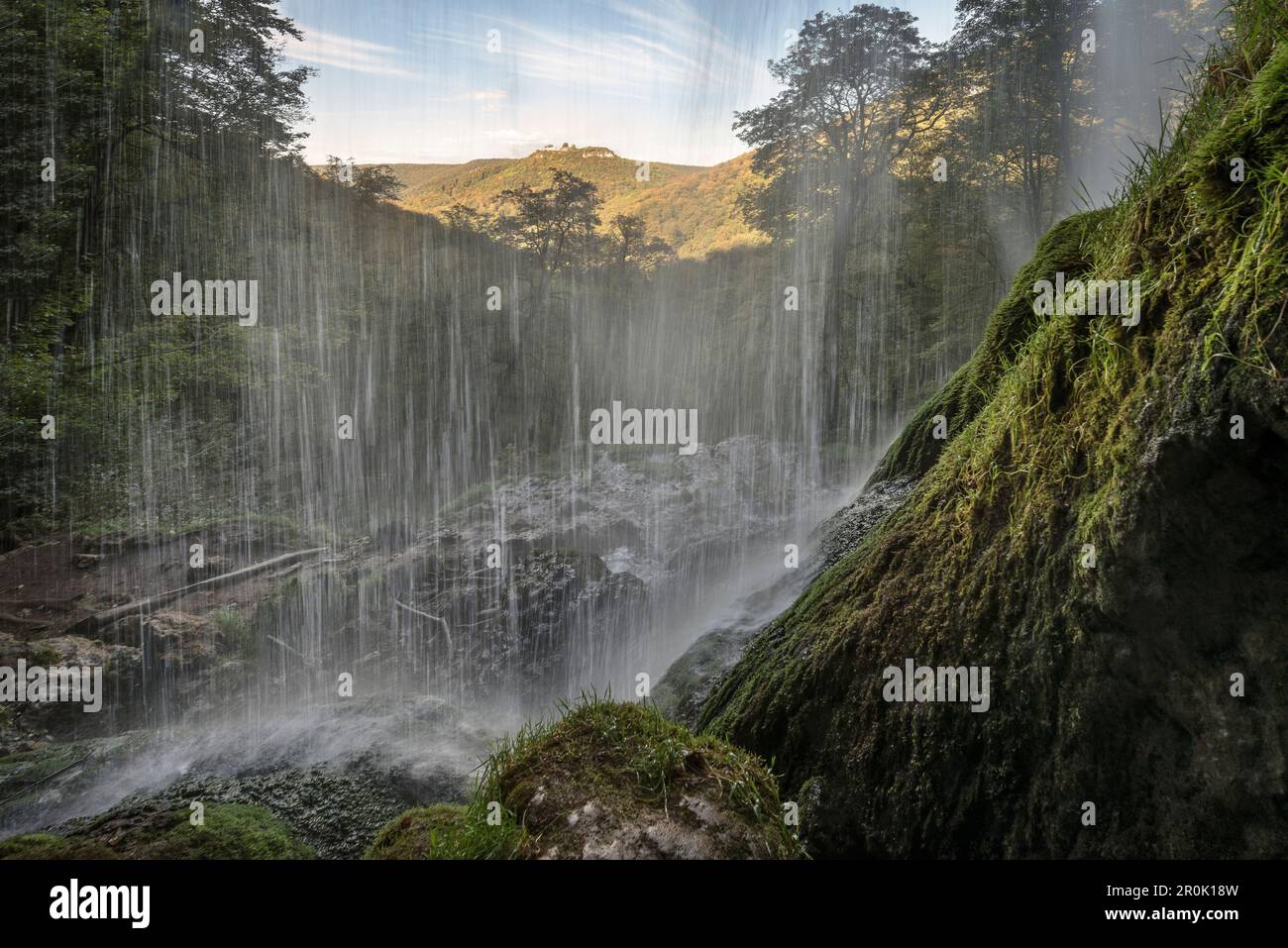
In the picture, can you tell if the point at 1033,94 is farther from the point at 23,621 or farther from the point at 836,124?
the point at 23,621

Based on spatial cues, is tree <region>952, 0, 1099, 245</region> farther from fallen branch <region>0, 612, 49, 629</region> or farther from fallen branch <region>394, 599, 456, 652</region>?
fallen branch <region>0, 612, 49, 629</region>

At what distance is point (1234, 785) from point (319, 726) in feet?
31.2

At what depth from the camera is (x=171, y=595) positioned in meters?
10.9

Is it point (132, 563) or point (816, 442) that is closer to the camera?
point (132, 563)

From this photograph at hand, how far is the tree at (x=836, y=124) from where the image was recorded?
17.4 m

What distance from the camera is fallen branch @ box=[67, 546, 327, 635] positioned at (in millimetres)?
9896

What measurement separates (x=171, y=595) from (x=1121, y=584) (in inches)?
547

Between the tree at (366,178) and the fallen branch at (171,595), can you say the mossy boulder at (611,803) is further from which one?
the tree at (366,178)

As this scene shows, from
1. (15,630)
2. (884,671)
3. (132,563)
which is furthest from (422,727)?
(132,563)

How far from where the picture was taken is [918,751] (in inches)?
112

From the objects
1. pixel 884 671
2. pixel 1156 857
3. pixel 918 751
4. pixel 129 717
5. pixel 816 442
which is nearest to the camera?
pixel 1156 857

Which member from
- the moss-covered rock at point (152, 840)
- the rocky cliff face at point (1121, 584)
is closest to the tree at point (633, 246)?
the rocky cliff face at point (1121, 584)

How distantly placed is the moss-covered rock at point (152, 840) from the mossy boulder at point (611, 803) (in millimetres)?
1447
